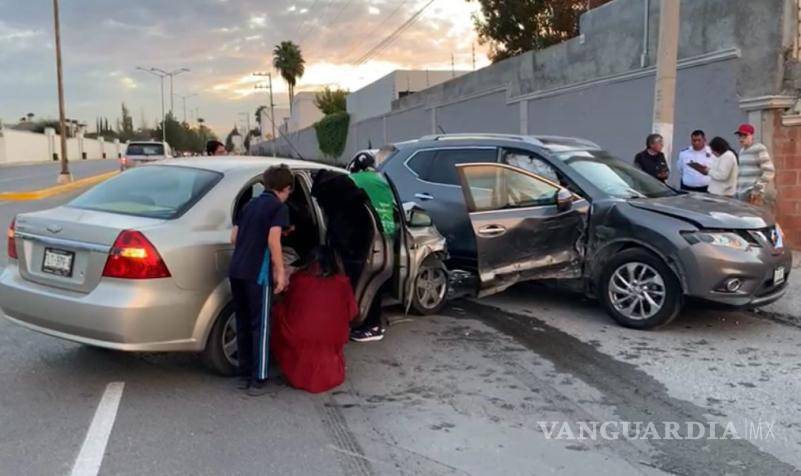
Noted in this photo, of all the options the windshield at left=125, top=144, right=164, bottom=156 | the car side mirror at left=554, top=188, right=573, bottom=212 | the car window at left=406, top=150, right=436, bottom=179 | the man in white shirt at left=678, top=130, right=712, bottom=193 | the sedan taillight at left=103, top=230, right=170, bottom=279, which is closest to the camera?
the sedan taillight at left=103, top=230, right=170, bottom=279

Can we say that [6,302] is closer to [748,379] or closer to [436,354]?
[436,354]

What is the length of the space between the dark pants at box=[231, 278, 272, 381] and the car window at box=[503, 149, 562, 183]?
359 centimetres

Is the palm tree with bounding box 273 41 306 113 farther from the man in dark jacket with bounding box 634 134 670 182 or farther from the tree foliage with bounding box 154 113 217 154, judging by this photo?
the man in dark jacket with bounding box 634 134 670 182

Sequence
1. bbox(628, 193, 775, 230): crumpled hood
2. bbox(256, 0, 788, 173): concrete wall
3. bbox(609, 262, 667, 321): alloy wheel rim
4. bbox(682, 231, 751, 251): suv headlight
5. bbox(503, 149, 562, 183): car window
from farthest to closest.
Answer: bbox(256, 0, 788, 173): concrete wall → bbox(503, 149, 562, 183): car window → bbox(609, 262, 667, 321): alloy wheel rim → bbox(628, 193, 775, 230): crumpled hood → bbox(682, 231, 751, 251): suv headlight

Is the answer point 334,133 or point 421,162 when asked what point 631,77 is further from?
point 334,133

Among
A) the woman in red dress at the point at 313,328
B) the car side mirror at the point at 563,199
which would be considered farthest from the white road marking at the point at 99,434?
the car side mirror at the point at 563,199

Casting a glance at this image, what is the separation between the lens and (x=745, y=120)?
1025 cm

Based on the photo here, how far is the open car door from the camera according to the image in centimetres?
652

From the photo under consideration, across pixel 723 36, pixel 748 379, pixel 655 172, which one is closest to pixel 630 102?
pixel 723 36

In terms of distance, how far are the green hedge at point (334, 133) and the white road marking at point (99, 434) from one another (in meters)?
38.7

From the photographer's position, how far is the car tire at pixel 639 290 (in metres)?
6.01

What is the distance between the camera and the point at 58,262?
177 inches

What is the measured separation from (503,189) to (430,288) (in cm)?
121

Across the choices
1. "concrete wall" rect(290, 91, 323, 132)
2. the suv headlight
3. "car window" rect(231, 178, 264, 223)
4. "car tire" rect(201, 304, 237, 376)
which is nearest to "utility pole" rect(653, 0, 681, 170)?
the suv headlight
